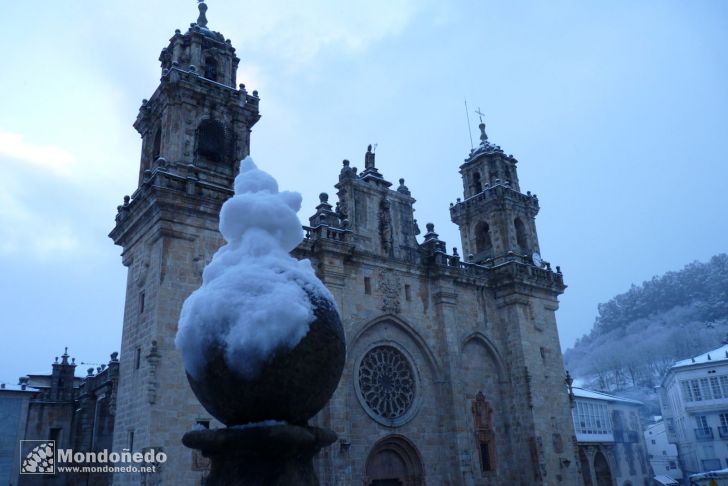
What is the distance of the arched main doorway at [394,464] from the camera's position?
65.9 ft

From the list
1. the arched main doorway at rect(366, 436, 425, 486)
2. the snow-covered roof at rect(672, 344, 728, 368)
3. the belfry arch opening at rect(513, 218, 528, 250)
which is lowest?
the arched main doorway at rect(366, 436, 425, 486)

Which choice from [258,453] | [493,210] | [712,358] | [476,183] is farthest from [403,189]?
[712,358]

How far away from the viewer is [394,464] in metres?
20.8

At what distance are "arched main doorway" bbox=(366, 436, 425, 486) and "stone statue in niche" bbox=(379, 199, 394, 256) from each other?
758 centimetres

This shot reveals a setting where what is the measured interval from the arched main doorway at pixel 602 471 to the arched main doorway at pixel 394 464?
19.0m

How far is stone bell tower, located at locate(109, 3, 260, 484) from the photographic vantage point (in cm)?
1524

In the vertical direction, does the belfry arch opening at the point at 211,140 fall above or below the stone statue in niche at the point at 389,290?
above

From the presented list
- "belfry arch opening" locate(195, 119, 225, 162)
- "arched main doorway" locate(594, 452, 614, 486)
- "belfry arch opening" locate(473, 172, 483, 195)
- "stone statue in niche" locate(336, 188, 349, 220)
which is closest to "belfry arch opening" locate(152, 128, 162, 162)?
"belfry arch opening" locate(195, 119, 225, 162)

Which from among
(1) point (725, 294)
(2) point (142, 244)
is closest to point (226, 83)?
(2) point (142, 244)

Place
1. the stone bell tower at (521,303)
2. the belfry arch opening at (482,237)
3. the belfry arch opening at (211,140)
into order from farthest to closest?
the belfry arch opening at (482,237) → the stone bell tower at (521,303) → the belfry arch opening at (211,140)

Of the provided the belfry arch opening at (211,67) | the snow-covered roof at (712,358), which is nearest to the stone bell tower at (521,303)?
the belfry arch opening at (211,67)

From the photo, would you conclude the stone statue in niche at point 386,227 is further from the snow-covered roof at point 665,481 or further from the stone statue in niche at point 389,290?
the snow-covered roof at point 665,481

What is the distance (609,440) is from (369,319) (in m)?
27.6

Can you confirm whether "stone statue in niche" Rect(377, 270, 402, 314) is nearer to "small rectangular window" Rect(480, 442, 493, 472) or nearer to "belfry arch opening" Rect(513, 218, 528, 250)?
"small rectangular window" Rect(480, 442, 493, 472)
